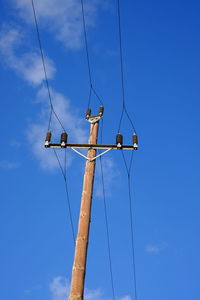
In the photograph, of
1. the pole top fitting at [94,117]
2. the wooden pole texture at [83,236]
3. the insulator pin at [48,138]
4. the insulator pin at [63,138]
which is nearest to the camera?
the wooden pole texture at [83,236]

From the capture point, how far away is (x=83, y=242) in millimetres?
6312

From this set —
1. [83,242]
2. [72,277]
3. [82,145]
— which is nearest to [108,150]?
[82,145]

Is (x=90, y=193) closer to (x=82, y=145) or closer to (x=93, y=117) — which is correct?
(x=82, y=145)

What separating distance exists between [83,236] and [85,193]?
0.94 m

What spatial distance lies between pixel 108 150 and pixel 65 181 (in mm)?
1699

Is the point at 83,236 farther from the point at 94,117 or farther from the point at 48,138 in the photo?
the point at 94,117

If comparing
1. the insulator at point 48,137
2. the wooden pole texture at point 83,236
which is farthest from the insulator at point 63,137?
the wooden pole texture at point 83,236

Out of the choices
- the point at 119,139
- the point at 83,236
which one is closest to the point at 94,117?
the point at 119,139

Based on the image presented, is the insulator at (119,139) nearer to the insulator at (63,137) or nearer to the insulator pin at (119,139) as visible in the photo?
the insulator pin at (119,139)

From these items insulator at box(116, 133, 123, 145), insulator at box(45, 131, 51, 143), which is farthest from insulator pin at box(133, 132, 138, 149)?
insulator at box(45, 131, 51, 143)

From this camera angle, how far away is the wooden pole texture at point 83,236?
229 inches

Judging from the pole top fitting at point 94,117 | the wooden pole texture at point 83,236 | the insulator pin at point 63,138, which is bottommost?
the wooden pole texture at point 83,236

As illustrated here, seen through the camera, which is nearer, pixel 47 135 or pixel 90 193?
pixel 90 193

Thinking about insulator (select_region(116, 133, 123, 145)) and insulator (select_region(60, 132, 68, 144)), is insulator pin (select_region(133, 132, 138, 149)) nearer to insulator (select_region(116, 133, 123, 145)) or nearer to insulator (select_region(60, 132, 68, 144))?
insulator (select_region(116, 133, 123, 145))
